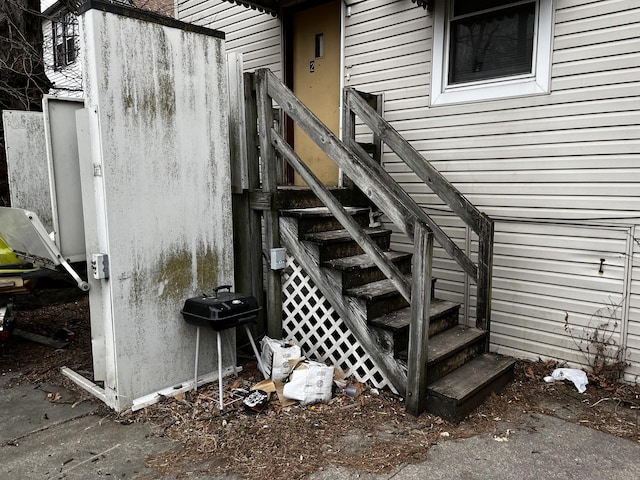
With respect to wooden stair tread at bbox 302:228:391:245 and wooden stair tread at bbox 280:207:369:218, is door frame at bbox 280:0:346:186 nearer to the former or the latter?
wooden stair tread at bbox 280:207:369:218

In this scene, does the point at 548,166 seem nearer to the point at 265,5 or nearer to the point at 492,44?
the point at 492,44

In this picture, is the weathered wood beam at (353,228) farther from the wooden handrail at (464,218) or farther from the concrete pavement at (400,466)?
the concrete pavement at (400,466)

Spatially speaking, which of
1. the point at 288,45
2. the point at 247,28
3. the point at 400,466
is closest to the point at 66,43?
the point at 247,28

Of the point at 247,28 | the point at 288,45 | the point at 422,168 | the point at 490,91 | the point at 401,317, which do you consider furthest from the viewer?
the point at 247,28

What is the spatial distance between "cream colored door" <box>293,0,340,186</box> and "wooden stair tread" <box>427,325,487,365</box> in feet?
8.22

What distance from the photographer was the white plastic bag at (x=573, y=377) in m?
3.83

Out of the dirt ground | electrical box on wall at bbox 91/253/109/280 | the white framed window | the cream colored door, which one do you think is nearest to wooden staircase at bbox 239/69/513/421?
the dirt ground

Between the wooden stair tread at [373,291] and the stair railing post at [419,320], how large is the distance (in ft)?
1.57

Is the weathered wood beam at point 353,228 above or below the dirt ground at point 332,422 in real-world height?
above

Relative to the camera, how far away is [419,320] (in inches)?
127

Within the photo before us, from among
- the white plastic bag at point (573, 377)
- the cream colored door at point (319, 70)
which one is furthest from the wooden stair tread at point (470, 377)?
the cream colored door at point (319, 70)

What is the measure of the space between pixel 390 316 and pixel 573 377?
159cm

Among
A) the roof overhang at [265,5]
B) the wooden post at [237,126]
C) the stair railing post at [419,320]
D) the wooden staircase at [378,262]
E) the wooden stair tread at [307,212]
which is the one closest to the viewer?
the stair railing post at [419,320]

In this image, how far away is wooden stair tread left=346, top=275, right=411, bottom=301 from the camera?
3670 millimetres
